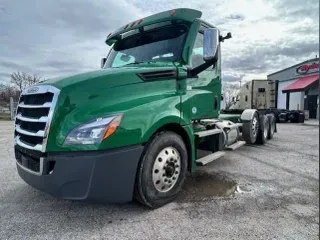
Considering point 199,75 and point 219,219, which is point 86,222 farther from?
point 199,75

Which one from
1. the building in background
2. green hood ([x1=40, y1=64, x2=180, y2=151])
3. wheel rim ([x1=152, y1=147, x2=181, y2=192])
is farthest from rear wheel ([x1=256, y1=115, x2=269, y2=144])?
the building in background

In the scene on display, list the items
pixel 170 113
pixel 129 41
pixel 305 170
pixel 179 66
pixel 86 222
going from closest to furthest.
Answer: pixel 86 222, pixel 170 113, pixel 179 66, pixel 129 41, pixel 305 170

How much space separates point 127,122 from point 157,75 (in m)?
0.87

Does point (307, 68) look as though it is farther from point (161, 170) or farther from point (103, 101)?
point (103, 101)

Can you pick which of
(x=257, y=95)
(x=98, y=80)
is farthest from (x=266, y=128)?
(x=257, y=95)

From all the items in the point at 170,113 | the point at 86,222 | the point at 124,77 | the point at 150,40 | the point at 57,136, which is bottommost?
the point at 86,222

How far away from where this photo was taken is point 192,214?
A: 289 cm

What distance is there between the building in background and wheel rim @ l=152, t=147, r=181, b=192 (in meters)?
23.4

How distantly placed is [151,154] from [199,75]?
66.3 inches

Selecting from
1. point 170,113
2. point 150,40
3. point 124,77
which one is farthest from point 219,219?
point 150,40

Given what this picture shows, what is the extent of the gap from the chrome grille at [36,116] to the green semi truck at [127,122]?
0.01 m

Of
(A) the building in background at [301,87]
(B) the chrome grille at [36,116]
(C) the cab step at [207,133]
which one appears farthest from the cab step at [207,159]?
(A) the building in background at [301,87]

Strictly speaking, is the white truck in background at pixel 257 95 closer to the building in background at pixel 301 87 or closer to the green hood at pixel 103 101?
the building in background at pixel 301 87

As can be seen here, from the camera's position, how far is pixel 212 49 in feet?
10.6
